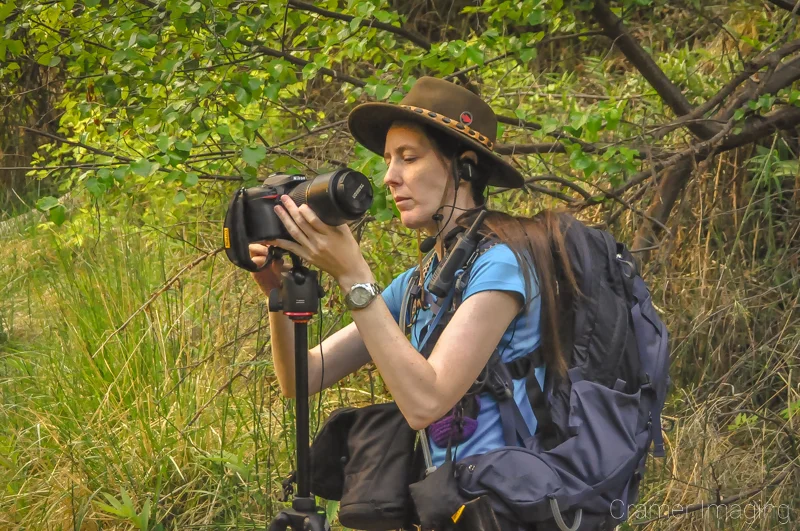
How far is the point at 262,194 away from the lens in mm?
2023

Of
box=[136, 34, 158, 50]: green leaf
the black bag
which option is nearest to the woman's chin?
the black bag

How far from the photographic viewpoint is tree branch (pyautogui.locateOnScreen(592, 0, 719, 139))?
4355 millimetres

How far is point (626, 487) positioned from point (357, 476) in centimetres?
61

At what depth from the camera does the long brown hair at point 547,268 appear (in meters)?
2.12

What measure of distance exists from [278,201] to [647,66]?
2.86 metres

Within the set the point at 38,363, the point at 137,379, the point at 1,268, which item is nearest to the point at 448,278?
the point at 137,379

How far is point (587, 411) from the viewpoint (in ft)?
6.70

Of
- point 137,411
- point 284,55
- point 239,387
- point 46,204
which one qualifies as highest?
point 284,55

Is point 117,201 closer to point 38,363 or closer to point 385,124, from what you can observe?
point 38,363

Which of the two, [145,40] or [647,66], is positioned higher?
[145,40]

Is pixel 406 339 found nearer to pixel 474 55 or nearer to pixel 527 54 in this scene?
pixel 474 55

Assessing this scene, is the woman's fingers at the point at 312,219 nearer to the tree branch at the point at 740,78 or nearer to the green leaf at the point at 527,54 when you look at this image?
the green leaf at the point at 527,54

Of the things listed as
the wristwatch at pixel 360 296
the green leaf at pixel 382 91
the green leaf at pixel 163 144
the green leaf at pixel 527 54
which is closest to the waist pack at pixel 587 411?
the wristwatch at pixel 360 296

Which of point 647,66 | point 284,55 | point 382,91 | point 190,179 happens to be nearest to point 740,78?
point 647,66
